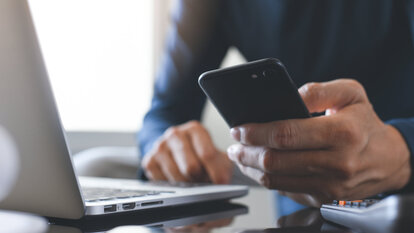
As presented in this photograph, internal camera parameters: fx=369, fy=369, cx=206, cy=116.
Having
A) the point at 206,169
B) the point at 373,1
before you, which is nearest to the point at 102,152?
the point at 206,169

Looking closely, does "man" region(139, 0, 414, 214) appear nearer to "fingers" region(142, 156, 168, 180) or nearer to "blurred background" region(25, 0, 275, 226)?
"fingers" region(142, 156, 168, 180)

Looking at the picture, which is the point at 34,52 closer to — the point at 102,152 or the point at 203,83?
the point at 203,83

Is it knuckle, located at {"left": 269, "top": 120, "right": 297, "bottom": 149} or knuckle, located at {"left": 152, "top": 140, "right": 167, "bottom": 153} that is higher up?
knuckle, located at {"left": 269, "top": 120, "right": 297, "bottom": 149}

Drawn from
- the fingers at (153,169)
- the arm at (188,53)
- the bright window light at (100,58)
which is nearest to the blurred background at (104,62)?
the bright window light at (100,58)

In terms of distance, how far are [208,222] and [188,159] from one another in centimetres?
34

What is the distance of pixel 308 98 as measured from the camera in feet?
1.28

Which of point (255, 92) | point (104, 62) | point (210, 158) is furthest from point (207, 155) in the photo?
point (104, 62)

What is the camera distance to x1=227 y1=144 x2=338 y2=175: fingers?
0.39 m

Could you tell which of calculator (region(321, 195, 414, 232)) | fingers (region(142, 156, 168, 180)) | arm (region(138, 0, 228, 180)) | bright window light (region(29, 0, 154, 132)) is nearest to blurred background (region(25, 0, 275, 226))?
bright window light (region(29, 0, 154, 132))

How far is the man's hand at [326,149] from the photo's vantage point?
0.37 meters

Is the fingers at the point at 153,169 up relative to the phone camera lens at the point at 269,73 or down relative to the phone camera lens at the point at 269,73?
down

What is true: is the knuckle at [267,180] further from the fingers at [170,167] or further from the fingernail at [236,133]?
the fingers at [170,167]

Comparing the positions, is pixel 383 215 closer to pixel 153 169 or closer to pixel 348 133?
pixel 348 133

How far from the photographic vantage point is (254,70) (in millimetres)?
308
